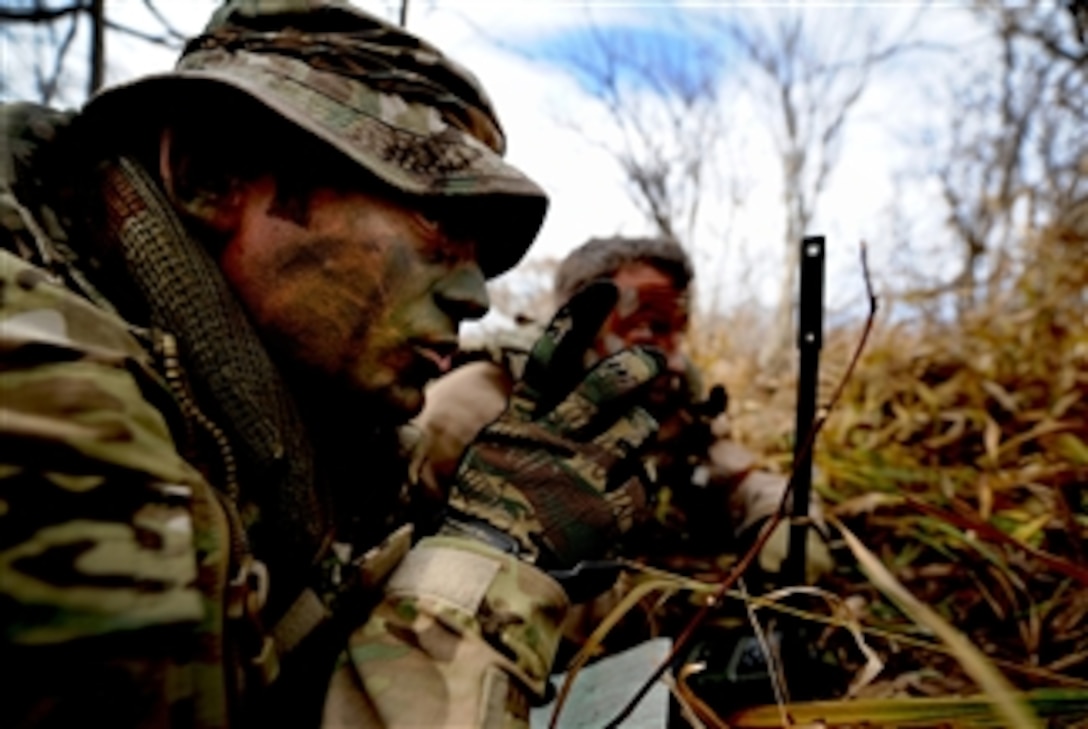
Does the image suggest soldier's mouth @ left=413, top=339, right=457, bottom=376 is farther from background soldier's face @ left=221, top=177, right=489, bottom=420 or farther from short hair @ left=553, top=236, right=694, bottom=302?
short hair @ left=553, top=236, right=694, bottom=302

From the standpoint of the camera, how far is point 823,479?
273 centimetres

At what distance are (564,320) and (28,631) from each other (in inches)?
34.8

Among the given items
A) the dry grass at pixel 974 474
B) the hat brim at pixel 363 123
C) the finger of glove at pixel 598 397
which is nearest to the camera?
the hat brim at pixel 363 123

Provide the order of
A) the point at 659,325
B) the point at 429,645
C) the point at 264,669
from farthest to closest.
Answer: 1. the point at 659,325
2. the point at 429,645
3. the point at 264,669

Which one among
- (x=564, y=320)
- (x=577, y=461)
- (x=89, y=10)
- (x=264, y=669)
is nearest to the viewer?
(x=264, y=669)

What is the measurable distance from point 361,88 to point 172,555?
703 mm

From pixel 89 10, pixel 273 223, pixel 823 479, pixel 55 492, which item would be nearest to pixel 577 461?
pixel 273 223

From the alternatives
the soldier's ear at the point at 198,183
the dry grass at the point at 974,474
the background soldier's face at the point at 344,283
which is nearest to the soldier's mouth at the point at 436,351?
the background soldier's face at the point at 344,283

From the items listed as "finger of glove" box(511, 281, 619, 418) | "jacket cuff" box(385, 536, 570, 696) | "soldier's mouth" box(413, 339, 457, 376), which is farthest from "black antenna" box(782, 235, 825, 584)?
"soldier's mouth" box(413, 339, 457, 376)

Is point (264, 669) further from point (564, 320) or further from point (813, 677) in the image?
point (813, 677)

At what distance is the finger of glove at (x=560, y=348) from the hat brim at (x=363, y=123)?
19 centimetres

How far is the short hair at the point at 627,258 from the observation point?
8.89 feet

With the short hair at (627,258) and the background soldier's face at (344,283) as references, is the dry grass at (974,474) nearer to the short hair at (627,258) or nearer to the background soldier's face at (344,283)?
the background soldier's face at (344,283)

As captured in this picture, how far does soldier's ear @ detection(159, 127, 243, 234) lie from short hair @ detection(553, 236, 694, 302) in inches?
65.9
